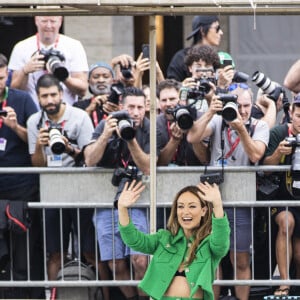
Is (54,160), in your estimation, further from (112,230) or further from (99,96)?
(99,96)

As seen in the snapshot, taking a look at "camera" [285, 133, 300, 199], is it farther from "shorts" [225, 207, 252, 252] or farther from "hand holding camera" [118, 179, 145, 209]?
"hand holding camera" [118, 179, 145, 209]

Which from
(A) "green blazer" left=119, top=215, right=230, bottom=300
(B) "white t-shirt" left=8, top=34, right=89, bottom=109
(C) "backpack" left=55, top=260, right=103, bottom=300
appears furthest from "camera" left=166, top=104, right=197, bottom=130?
(B) "white t-shirt" left=8, top=34, right=89, bottom=109

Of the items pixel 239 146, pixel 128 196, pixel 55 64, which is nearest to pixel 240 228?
pixel 239 146

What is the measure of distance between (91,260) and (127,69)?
72.2 inches

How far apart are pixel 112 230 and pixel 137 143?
75 cm

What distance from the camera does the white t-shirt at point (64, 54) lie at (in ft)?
41.6

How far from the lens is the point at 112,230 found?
36.8ft

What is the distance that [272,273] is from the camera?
1132 centimetres

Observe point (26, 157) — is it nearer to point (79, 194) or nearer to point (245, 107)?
point (79, 194)

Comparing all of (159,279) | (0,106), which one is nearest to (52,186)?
(0,106)

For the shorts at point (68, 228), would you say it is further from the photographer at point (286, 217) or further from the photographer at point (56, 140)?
the photographer at point (286, 217)

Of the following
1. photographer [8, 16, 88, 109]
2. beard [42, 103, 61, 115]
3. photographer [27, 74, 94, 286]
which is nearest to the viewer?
photographer [27, 74, 94, 286]

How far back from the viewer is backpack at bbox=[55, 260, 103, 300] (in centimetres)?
1129

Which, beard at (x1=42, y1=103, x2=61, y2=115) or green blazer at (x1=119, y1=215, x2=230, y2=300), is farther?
beard at (x1=42, y1=103, x2=61, y2=115)
